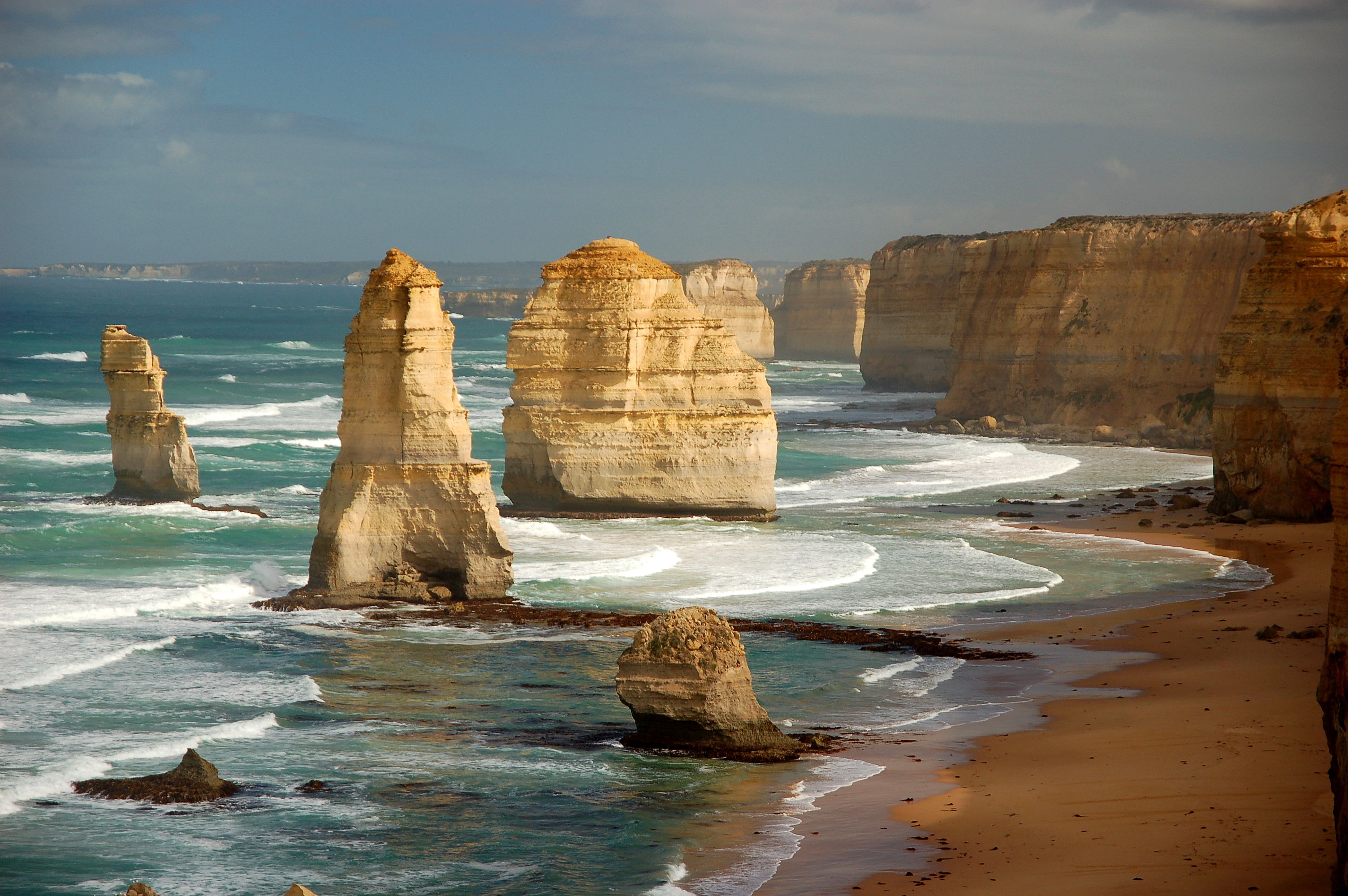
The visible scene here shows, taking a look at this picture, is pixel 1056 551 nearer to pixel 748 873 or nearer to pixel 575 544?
pixel 575 544

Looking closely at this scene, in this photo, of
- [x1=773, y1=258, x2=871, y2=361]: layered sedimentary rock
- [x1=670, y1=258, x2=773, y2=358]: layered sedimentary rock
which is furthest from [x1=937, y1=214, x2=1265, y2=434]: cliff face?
[x1=670, y1=258, x2=773, y2=358]: layered sedimentary rock

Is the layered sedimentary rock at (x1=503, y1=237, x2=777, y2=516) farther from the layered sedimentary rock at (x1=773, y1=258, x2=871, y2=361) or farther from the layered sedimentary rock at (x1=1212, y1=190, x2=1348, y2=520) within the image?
the layered sedimentary rock at (x1=773, y1=258, x2=871, y2=361)

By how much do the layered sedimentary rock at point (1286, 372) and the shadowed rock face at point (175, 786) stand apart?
83.7ft

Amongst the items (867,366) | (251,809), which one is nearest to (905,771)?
(251,809)

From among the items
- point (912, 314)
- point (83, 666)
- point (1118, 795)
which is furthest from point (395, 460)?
point (912, 314)

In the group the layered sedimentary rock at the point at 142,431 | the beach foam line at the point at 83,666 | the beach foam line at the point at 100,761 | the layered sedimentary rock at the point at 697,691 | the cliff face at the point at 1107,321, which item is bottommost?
the beach foam line at the point at 100,761

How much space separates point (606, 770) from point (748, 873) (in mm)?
3165

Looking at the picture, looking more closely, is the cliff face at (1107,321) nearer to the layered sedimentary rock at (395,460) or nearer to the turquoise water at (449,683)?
the turquoise water at (449,683)

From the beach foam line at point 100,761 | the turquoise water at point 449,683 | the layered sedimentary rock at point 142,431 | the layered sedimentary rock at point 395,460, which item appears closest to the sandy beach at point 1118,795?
the turquoise water at point 449,683

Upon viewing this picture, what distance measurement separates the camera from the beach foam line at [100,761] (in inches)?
509

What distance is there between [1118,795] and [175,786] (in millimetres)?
8733

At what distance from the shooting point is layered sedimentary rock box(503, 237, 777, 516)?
31.2m

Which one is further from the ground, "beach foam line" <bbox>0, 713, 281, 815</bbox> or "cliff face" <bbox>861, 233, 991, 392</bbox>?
"cliff face" <bbox>861, 233, 991, 392</bbox>

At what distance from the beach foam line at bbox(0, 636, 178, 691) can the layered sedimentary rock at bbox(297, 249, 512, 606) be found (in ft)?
9.48
